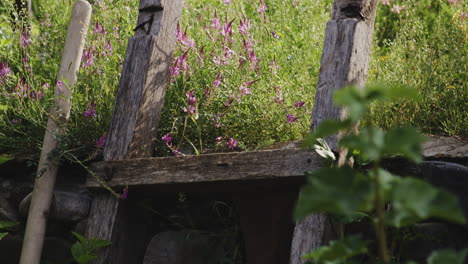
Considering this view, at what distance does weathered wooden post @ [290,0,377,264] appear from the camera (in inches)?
92.6

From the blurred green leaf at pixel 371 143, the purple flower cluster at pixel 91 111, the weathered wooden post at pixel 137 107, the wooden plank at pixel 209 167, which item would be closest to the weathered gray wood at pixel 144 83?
the weathered wooden post at pixel 137 107

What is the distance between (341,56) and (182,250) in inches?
46.5

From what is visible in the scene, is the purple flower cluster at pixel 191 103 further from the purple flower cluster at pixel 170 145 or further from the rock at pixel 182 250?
the rock at pixel 182 250

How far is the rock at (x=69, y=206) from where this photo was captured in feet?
10.3

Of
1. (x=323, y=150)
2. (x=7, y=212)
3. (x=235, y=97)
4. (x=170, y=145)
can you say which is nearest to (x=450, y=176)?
(x=323, y=150)

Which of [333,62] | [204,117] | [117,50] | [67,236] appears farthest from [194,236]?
[117,50]

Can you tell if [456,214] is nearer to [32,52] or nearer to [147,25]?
[147,25]

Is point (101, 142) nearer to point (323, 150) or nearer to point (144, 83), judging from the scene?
point (144, 83)

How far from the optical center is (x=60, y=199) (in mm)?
3154

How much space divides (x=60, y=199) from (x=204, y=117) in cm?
88

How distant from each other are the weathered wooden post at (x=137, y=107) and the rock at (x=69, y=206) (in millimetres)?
265

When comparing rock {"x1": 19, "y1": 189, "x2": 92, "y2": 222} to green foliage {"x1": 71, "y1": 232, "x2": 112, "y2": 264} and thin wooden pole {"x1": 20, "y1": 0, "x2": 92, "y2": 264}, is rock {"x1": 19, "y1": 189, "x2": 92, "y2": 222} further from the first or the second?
green foliage {"x1": 71, "y1": 232, "x2": 112, "y2": 264}

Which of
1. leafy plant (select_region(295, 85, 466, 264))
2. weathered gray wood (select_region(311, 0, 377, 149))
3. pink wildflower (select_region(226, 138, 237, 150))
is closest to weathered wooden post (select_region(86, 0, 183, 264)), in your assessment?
pink wildflower (select_region(226, 138, 237, 150))

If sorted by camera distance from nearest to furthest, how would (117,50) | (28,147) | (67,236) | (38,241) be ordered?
(38,241) < (67,236) < (28,147) < (117,50)
